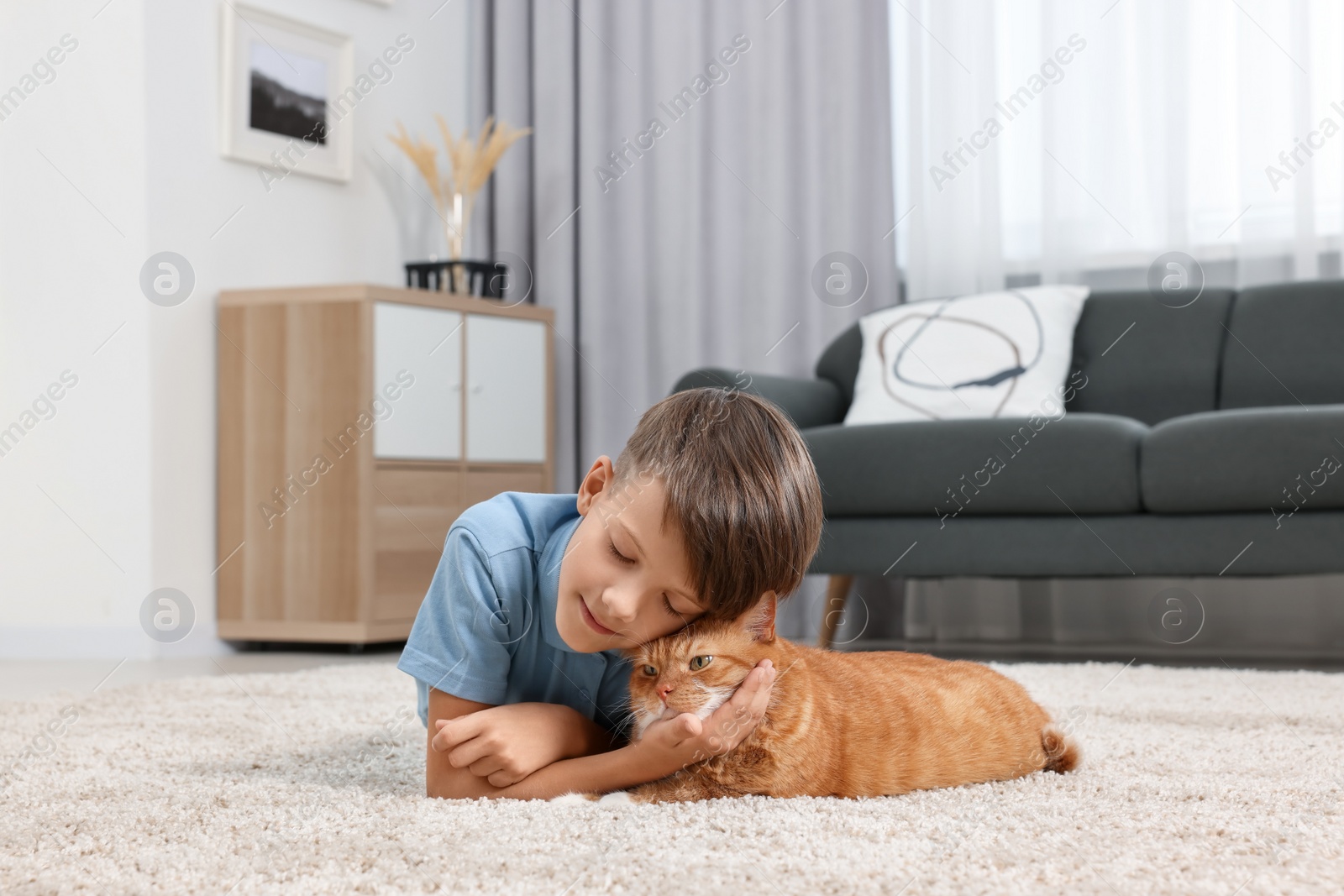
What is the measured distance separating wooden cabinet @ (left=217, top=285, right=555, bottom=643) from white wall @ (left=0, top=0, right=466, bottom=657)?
89mm

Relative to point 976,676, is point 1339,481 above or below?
above

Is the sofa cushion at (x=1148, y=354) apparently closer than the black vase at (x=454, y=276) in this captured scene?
Yes

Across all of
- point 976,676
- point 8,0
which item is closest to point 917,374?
point 976,676

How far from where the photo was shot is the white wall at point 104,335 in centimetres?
281

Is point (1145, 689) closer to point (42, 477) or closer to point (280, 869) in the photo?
point (280, 869)

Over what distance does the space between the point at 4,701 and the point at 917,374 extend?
6.38ft

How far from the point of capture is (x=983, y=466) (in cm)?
230

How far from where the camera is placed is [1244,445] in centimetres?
214

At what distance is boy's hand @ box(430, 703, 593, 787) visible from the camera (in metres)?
1.03

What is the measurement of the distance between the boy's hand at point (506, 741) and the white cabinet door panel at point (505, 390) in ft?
6.75

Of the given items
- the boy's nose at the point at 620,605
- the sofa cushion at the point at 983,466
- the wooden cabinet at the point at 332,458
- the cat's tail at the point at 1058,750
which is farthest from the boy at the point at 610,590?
the wooden cabinet at the point at 332,458

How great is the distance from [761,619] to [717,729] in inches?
3.9

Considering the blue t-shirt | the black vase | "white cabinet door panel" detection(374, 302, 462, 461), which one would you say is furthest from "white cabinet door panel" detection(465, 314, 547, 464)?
the blue t-shirt

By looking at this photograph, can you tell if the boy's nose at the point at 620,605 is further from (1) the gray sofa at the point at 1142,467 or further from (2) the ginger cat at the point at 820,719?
(1) the gray sofa at the point at 1142,467
